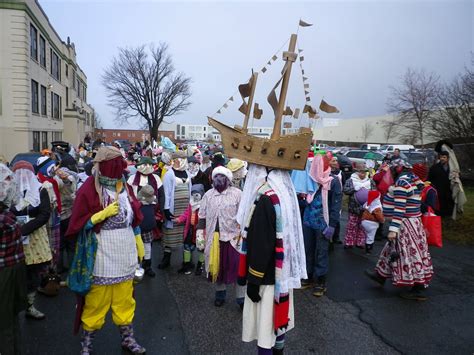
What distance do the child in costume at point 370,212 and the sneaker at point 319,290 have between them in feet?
7.96

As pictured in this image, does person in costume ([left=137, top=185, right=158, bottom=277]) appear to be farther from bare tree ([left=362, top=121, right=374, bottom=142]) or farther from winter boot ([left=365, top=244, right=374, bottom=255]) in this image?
bare tree ([left=362, top=121, right=374, bottom=142])

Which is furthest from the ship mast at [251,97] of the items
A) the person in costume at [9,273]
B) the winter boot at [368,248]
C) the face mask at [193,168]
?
the winter boot at [368,248]

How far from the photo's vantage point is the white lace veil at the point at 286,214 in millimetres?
2984

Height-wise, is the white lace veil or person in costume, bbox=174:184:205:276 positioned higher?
the white lace veil

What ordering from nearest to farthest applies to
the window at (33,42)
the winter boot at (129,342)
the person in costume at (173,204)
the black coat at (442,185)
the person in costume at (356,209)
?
the winter boot at (129,342) < the person in costume at (173,204) < the person in costume at (356,209) < the black coat at (442,185) < the window at (33,42)

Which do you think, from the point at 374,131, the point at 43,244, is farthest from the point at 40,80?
the point at 374,131

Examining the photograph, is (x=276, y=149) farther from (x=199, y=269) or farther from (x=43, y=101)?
(x=43, y=101)

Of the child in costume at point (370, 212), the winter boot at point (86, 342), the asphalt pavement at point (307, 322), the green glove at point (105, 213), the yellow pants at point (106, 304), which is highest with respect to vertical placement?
the green glove at point (105, 213)

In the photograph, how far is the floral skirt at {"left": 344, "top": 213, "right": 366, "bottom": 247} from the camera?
7949 millimetres

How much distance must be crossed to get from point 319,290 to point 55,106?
33418mm

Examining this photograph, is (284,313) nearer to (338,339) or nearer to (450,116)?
(338,339)

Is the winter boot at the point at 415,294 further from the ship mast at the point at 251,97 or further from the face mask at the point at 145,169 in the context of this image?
the face mask at the point at 145,169


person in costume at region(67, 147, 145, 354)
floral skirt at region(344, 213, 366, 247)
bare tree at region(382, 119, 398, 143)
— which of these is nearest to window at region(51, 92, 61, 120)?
bare tree at region(382, 119, 398, 143)

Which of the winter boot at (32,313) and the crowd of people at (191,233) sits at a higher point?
the crowd of people at (191,233)
